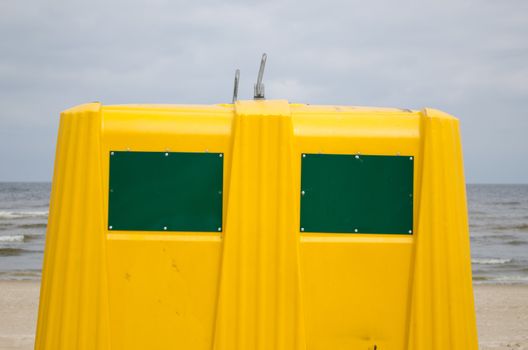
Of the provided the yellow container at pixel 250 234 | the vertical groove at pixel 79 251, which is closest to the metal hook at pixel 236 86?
the yellow container at pixel 250 234

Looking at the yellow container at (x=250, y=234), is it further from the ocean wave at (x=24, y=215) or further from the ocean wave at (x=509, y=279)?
the ocean wave at (x=24, y=215)

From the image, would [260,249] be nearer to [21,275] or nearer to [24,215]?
[21,275]

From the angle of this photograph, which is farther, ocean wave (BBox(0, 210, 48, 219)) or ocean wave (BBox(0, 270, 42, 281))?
ocean wave (BBox(0, 210, 48, 219))

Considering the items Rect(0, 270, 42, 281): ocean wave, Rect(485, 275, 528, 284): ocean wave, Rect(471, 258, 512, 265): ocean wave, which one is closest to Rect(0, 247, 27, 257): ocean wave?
Rect(0, 270, 42, 281): ocean wave

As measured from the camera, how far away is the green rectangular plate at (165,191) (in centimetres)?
229

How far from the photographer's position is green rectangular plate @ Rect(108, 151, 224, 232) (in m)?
2.29

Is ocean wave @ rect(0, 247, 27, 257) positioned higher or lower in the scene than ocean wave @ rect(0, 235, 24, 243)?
lower

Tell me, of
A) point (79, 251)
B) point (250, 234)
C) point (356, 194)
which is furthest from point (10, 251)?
point (356, 194)

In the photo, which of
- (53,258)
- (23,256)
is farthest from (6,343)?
(23,256)

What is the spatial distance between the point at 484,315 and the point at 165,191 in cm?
1040

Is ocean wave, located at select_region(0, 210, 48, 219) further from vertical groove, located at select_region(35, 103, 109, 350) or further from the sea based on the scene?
vertical groove, located at select_region(35, 103, 109, 350)

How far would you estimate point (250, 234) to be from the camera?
2.29 m

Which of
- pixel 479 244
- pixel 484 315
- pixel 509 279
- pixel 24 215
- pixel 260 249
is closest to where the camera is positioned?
pixel 260 249

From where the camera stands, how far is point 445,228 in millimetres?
2346
